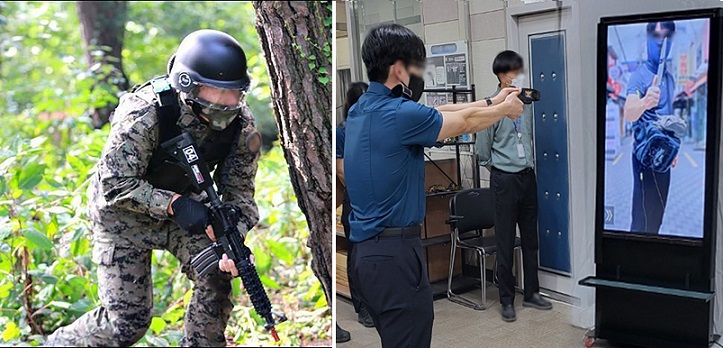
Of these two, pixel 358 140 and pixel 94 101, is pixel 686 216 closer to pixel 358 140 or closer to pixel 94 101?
pixel 358 140

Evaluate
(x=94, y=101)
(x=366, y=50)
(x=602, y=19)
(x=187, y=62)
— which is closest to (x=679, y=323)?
(x=602, y=19)

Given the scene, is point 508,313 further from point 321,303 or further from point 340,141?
point 321,303

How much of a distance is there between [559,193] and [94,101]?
3.54 meters

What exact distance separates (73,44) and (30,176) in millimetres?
2933

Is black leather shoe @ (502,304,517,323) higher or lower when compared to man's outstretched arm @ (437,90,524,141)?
lower

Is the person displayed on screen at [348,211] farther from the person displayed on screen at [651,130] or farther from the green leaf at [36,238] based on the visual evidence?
the green leaf at [36,238]

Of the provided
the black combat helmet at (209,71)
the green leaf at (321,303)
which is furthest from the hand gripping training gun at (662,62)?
the green leaf at (321,303)

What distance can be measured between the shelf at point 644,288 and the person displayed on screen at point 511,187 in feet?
0.47

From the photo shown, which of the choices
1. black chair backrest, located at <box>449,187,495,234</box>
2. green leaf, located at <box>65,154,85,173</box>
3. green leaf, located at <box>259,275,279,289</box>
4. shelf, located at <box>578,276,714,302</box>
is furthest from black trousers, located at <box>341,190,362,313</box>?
green leaf, located at <box>65,154,85,173</box>

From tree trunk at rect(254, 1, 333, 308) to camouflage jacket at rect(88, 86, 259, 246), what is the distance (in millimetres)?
331

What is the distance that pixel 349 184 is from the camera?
2389mm

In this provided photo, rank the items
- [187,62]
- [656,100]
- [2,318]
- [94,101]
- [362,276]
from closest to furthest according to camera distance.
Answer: [656,100] < [362,276] < [187,62] < [2,318] < [94,101]

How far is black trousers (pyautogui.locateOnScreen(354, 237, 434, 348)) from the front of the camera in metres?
2.26

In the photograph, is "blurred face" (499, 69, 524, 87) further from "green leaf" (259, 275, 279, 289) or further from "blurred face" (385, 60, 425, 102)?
"green leaf" (259, 275, 279, 289)
